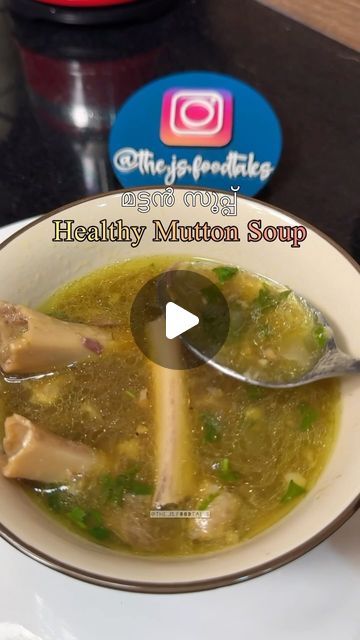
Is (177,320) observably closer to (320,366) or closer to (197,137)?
(320,366)

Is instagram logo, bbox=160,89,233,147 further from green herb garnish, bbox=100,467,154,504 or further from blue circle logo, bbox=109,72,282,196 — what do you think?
green herb garnish, bbox=100,467,154,504

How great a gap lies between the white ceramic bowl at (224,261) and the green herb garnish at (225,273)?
0.02m

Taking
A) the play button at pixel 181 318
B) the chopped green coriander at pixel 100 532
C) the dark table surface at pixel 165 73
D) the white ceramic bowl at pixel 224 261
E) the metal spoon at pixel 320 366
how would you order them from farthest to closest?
the dark table surface at pixel 165 73 → the play button at pixel 181 318 → the metal spoon at pixel 320 366 → the chopped green coriander at pixel 100 532 → the white ceramic bowl at pixel 224 261

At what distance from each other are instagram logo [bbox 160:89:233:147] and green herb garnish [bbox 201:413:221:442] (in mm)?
751

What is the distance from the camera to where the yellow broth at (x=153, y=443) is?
964 mm

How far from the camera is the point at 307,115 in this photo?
1.84 meters

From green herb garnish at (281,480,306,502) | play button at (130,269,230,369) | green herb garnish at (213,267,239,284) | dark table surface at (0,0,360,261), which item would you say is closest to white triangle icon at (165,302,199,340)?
play button at (130,269,230,369)

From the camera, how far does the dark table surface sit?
165 centimetres

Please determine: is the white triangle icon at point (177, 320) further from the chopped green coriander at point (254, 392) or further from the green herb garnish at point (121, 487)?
the green herb garnish at point (121, 487)

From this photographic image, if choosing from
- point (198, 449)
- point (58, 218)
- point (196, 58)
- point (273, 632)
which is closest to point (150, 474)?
point (198, 449)

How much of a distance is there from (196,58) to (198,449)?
138cm

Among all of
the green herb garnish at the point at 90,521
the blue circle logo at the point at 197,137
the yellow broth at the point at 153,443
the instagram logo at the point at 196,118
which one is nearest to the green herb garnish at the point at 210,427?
the yellow broth at the point at 153,443

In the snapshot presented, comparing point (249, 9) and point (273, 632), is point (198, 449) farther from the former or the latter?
point (249, 9)

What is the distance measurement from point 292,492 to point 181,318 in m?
0.40
